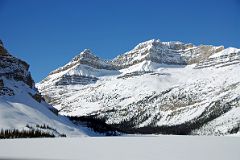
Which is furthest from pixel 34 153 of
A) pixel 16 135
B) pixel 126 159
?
pixel 16 135

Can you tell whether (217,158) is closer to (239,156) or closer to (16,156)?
(239,156)

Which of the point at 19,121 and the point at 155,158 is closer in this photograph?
the point at 155,158

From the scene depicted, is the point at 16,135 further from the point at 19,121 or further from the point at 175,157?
the point at 175,157

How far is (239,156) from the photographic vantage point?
56250mm

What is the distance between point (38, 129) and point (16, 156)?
450 feet

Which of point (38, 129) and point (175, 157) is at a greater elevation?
point (38, 129)

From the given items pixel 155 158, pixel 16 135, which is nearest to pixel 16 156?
pixel 155 158

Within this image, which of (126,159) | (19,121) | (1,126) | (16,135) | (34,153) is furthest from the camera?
(19,121)

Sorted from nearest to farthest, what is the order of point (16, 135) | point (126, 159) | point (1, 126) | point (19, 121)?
1. point (126, 159)
2. point (16, 135)
3. point (1, 126)
4. point (19, 121)

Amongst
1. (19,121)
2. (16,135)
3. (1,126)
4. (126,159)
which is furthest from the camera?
(19,121)

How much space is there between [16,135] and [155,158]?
11969 centimetres

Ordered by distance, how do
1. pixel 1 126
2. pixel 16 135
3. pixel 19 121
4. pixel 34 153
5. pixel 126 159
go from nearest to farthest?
pixel 126 159 < pixel 34 153 < pixel 16 135 < pixel 1 126 < pixel 19 121

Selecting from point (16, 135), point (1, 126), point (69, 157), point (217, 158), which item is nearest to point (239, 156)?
point (217, 158)

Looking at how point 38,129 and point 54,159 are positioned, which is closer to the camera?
point 54,159
